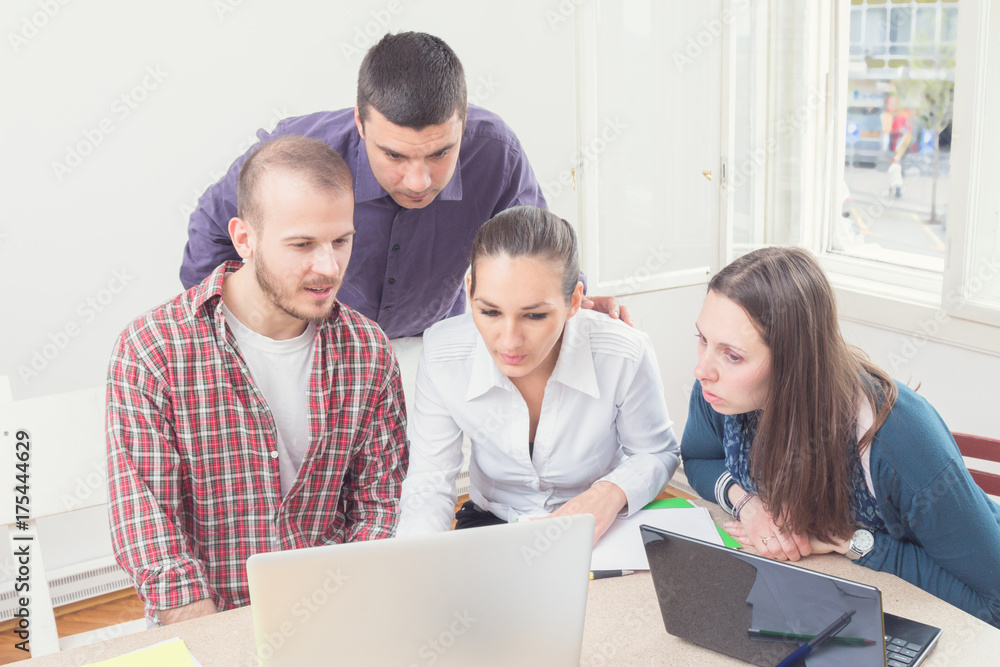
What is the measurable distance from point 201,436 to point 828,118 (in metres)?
2.71

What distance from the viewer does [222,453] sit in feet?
4.98

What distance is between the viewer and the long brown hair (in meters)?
1.35

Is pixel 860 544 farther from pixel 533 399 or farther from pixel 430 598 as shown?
pixel 430 598

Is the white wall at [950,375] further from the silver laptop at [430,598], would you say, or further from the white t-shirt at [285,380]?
the silver laptop at [430,598]

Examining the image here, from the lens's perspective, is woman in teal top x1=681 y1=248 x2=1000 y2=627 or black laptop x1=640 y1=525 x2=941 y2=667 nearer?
black laptop x1=640 y1=525 x2=941 y2=667

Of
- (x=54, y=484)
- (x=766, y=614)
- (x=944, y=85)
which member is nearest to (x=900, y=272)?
(x=944, y=85)

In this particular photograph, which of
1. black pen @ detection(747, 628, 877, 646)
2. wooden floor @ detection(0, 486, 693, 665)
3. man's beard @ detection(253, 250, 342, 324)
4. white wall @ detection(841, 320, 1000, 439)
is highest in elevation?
man's beard @ detection(253, 250, 342, 324)

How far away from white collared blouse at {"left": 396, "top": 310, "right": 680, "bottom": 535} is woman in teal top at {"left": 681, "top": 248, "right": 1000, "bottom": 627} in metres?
0.23

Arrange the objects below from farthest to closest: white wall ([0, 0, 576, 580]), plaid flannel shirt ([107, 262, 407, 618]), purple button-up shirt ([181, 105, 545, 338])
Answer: white wall ([0, 0, 576, 580])
purple button-up shirt ([181, 105, 545, 338])
plaid flannel shirt ([107, 262, 407, 618])

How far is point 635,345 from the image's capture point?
1.67 meters

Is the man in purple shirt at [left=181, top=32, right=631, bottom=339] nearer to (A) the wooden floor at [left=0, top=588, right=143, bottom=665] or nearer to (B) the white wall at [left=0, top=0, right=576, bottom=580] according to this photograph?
(B) the white wall at [left=0, top=0, right=576, bottom=580]

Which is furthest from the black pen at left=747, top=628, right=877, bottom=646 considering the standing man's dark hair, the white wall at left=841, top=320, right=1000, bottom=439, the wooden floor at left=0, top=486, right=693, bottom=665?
the white wall at left=841, top=320, right=1000, bottom=439

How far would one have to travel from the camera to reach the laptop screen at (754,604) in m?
0.97

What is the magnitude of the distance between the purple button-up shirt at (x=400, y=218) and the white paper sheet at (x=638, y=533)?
0.87 m
